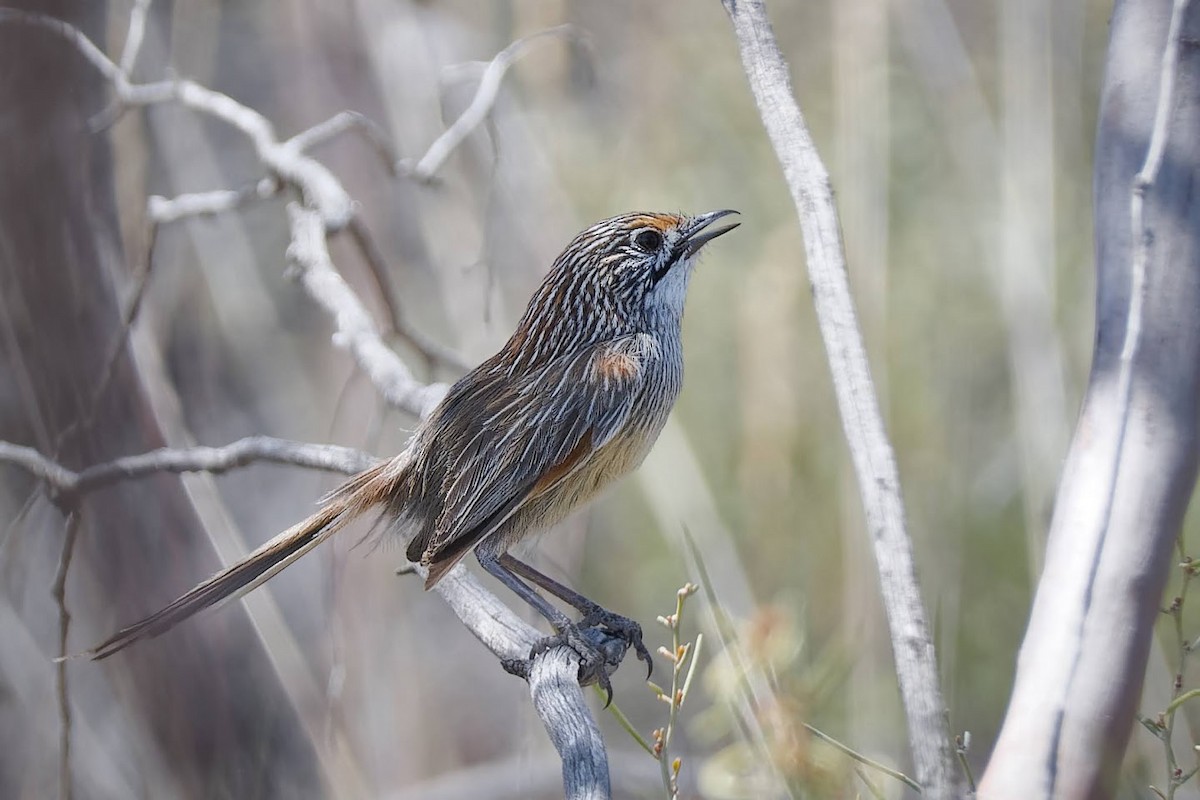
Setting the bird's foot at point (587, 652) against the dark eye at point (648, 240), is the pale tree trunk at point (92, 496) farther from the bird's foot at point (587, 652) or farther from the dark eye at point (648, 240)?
the dark eye at point (648, 240)

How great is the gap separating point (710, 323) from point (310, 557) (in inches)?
111

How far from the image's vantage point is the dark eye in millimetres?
3303

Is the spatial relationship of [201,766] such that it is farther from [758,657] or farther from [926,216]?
[926,216]

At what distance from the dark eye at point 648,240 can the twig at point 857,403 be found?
4.19ft

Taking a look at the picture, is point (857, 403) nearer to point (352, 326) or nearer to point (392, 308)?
point (352, 326)

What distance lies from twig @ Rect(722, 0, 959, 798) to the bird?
107 cm

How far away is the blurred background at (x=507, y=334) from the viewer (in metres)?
3.75

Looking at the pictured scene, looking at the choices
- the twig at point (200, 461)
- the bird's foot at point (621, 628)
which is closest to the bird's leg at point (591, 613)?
the bird's foot at point (621, 628)

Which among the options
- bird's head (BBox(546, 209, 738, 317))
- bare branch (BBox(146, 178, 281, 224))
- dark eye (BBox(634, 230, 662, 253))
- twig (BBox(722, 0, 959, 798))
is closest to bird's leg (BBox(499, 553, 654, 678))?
bird's head (BBox(546, 209, 738, 317))

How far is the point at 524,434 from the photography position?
2830mm

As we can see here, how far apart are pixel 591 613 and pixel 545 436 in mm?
474

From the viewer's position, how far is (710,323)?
18.7ft

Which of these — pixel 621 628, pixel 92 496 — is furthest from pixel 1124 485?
pixel 92 496

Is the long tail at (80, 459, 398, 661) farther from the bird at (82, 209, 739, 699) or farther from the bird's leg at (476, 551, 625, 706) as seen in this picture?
the bird's leg at (476, 551, 625, 706)
